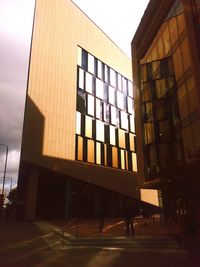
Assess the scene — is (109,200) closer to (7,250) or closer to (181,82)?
(181,82)

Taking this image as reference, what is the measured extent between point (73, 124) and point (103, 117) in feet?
24.1

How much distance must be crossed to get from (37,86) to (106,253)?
24507 mm

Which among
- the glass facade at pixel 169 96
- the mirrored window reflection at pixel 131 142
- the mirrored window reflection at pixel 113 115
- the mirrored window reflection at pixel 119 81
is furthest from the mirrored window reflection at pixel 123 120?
the glass facade at pixel 169 96

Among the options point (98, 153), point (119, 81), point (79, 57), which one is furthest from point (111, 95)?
point (98, 153)

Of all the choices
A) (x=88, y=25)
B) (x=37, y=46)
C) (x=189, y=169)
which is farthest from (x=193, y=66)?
(x=88, y=25)

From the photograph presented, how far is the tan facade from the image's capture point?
99.0 feet

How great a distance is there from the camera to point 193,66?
2094 centimetres

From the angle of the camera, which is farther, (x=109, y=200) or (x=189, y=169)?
(x=109, y=200)

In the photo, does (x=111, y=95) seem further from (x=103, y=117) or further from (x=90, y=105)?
(x=90, y=105)

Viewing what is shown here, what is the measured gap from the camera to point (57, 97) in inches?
1336

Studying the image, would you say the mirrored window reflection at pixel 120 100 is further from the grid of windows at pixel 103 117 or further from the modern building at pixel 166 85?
the modern building at pixel 166 85

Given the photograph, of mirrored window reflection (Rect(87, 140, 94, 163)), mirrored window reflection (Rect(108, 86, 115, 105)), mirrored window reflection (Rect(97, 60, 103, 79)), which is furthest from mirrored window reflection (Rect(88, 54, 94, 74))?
mirrored window reflection (Rect(87, 140, 94, 163))

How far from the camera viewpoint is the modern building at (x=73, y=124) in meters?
30.8

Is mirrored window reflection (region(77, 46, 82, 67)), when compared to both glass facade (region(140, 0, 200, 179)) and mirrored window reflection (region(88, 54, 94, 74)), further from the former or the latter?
glass facade (region(140, 0, 200, 179))
